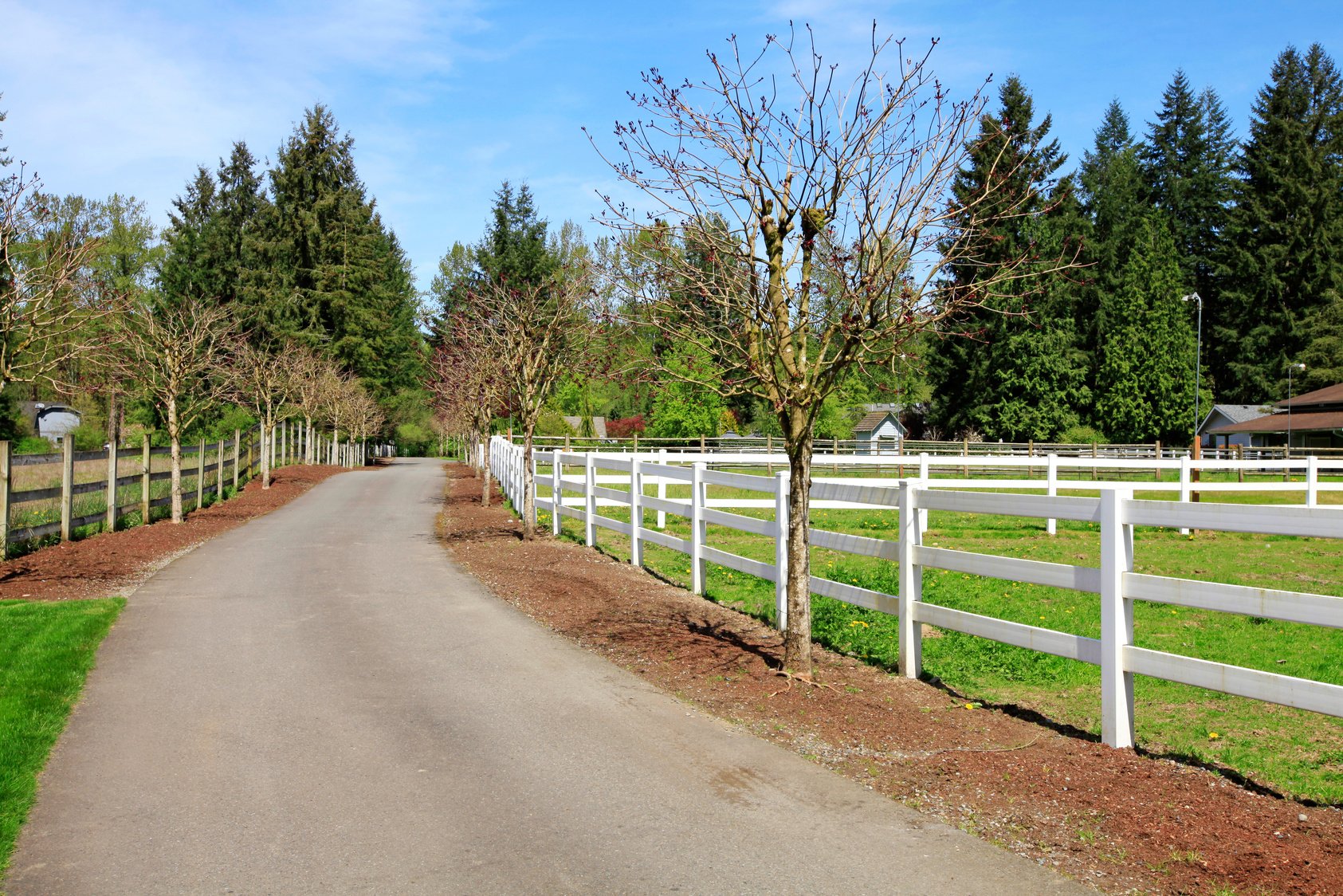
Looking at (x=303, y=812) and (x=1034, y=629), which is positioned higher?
(x=1034, y=629)

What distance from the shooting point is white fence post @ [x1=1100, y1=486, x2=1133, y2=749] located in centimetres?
534

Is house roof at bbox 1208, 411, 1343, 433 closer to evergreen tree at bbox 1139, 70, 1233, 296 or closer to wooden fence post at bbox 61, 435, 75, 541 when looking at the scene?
evergreen tree at bbox 1139, 70, 1233, 296

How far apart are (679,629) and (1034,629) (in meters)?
3.55

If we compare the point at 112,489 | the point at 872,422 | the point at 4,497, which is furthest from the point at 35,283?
the point at 872,422

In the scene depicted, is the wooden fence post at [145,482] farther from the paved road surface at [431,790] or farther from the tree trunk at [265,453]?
the paved road surface at [431,790]

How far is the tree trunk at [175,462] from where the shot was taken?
732 inches

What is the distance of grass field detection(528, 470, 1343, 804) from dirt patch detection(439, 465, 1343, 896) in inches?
17.0

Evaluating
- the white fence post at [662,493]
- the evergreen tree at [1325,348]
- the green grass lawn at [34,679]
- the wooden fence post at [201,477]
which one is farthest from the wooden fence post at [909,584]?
the evergreen tree at [1325,348]

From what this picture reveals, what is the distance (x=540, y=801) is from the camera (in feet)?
15.8

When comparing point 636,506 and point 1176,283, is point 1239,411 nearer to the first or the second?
point 1176,283

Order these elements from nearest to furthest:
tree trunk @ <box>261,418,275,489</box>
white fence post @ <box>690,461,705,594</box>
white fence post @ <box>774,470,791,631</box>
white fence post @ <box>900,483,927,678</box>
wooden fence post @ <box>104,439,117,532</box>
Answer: white fence post @ <box>900,483,927,678</box>, white fence post @ <box>774,470,791,631</box>, white fence post @ <box>690,461,705,594</box>, wooden fence post @ <box>104,439,117,532</box>, tree trunk @ <box>261,418,275,489</box>

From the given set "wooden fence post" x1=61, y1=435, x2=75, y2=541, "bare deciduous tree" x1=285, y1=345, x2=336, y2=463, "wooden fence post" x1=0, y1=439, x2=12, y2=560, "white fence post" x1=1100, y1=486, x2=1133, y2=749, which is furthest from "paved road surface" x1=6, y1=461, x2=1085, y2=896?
"bare deciduous tree" x1=285, y1=345, x2=336, y2=463

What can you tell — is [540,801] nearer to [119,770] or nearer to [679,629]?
[119,770]

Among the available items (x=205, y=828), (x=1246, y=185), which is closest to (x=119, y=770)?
(x=205, y=828)
